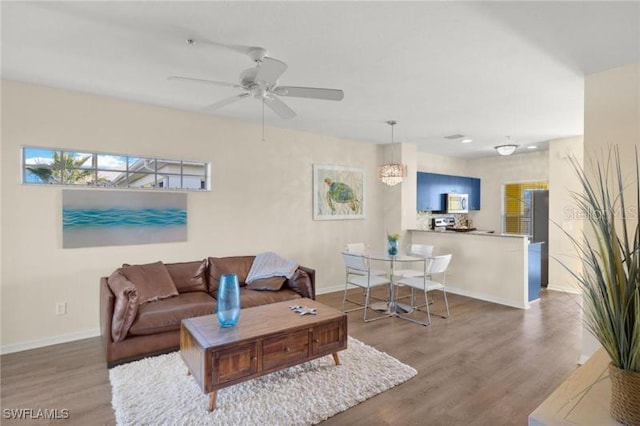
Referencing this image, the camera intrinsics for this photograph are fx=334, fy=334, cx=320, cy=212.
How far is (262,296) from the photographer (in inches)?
146

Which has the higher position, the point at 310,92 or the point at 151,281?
the point at 310,92

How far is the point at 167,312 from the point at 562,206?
619cm

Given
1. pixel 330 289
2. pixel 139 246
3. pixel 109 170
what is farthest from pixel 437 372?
pixel 109 170

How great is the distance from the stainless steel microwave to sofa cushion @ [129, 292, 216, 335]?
18.3 ft

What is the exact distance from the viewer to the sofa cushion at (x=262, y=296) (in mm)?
3545

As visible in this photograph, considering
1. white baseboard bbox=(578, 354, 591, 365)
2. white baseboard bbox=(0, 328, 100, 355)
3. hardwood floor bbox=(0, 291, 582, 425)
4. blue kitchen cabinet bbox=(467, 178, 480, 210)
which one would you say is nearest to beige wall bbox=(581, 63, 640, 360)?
white baseboard bbox=(578, 354, 591, 365)

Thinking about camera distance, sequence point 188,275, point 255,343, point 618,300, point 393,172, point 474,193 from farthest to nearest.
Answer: point 474,193 → point 393,172 → point 188,275 → point 255,343 → point 618,300

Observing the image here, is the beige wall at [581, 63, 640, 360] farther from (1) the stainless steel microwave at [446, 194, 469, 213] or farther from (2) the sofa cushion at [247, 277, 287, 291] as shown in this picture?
(1) the stainless steel microwave at [446, 194, 469, 213]

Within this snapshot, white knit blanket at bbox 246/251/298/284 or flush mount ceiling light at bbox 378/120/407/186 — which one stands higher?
flush mount ceiling light at bbox 378/120/407/186

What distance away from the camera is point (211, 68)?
2.90 meters

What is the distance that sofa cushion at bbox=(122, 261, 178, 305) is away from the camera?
3347mm

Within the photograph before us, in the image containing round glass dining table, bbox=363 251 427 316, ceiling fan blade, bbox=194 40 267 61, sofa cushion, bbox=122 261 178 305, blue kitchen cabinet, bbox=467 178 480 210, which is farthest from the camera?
blue kitchen cabinet, bbox=467 178 480 210

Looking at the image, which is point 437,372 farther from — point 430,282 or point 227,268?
point 227,268

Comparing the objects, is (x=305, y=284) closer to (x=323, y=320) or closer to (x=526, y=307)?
(x=323, y=320)
